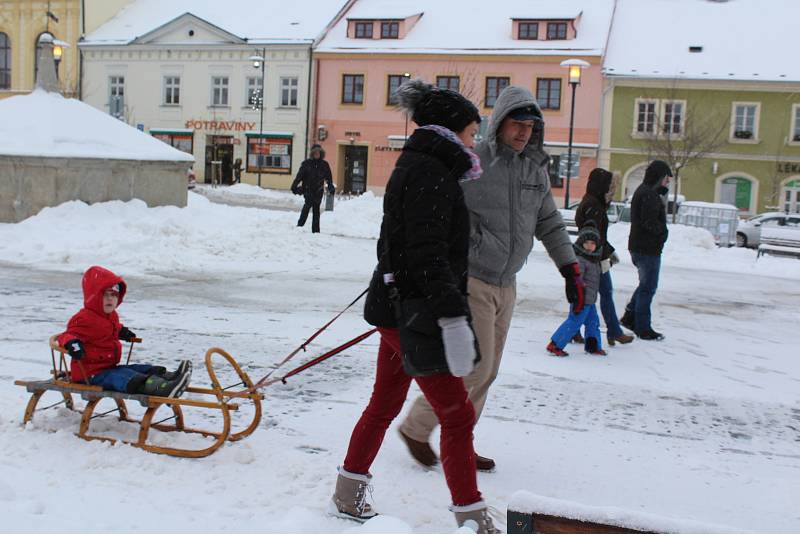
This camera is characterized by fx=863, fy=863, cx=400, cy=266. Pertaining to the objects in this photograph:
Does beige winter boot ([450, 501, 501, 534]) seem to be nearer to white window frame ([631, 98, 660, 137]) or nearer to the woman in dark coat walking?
the woman in dark coat walking

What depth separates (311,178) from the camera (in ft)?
53.7

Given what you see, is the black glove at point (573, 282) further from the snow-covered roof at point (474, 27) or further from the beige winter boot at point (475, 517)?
the snow-covered roof at point (474, 27)

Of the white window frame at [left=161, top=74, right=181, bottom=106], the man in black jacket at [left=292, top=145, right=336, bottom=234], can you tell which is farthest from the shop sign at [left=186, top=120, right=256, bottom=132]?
the man in black jacket at [left=292, top=145, right=336, bottom=234]

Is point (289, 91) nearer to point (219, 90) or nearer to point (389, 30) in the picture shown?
point (219, 90)

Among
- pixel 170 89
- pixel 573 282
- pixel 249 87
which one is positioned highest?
pixel 249 87

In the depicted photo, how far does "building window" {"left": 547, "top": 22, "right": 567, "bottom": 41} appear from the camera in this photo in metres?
38.4

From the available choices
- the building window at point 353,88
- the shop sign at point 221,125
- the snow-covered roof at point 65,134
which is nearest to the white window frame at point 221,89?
the shop sign at point 221,125

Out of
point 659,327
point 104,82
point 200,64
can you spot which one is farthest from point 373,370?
point 104,82

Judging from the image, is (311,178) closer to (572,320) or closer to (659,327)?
(659,327)

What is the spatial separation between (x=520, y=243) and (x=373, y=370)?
253cm

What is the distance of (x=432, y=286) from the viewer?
327 cm

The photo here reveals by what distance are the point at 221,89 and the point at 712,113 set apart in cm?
2349

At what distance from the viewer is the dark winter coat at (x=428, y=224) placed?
3277mm

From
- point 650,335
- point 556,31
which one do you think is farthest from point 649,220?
point 556,31
